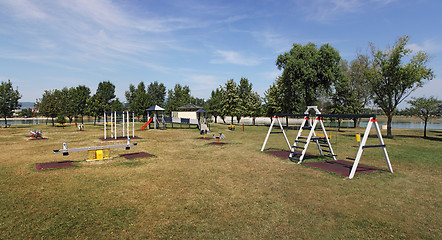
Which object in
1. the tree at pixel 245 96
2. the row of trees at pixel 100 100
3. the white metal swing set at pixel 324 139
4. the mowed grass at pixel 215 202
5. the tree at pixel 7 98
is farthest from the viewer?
the tree at pixel 245 96

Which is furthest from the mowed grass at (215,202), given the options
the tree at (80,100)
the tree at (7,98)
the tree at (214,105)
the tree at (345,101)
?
the tree at (214,105)

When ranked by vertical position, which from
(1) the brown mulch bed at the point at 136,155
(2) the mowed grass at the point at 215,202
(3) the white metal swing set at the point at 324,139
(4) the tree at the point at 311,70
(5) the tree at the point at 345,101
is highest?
(4) the tree at the point at 311,70

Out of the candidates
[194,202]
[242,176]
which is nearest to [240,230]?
[194,202]

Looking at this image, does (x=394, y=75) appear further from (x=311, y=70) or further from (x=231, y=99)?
(x=231, y=99)

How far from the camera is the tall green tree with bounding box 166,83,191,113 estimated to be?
86.9m

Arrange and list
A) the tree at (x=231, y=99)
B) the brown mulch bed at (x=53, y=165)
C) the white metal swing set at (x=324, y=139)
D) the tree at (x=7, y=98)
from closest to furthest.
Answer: the white metal swing set at (x=324, y=139) → the brown mulch bed at (x=53, y=165) → the tree at (x=7, y=98) → the tree at (x=231, y=99)

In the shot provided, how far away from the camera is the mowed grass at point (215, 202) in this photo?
18.1 feet

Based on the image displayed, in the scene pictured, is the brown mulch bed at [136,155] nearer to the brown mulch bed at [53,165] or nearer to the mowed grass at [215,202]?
the mowed grass at [215,202]

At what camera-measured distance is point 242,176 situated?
10.1 meters

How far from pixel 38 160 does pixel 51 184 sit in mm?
5496

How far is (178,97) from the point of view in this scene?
93.1 metres

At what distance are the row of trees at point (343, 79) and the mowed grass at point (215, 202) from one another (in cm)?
1948

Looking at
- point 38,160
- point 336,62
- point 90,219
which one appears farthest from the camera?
point 336,62

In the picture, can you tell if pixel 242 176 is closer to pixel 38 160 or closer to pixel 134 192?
pixel 134 192
